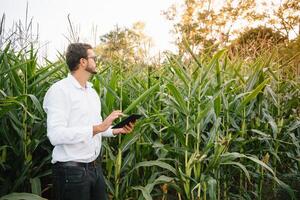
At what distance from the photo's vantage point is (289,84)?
486cm

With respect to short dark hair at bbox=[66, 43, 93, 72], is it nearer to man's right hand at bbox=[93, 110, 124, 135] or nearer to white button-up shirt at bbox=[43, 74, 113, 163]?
white button-up shirt at bbox=[43, 74, 113, 163]

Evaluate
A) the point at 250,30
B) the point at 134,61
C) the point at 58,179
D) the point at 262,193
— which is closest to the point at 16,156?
the point at 58,179

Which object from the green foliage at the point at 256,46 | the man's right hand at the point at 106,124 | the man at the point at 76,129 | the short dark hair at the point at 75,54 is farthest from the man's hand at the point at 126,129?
the green foliage at the point at 256,46

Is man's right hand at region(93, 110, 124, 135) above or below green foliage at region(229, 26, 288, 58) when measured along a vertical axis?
below

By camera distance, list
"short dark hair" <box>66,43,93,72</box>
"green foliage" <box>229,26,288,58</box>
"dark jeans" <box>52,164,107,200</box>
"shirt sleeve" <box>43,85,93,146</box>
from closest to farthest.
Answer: "shirt sleeve" <box>43,85,93,146</box> < "dark jeans" <box>52,164,107,200</box> < "short dark hair" <box>66,43,93,72</box> < "green foliage" <box>229,26,288,58</box>

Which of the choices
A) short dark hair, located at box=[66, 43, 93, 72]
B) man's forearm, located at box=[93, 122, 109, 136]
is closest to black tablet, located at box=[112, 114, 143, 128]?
man's forearm, located at box=[93, 122, 109, 136]

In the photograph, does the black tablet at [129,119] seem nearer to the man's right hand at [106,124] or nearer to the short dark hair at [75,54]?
the man's right hand at [106,124]

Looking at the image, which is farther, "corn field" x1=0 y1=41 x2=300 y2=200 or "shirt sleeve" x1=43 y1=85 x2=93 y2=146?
"corn field" x1=0 y1=41 x2=300 y2=200

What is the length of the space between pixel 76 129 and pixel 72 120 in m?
0.17

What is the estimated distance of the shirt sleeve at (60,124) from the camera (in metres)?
2.65

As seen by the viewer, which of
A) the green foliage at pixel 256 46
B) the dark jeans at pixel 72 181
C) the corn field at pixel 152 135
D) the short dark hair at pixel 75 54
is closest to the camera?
the dark jeans at pixel 72 181

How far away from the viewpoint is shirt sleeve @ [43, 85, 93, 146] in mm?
2654

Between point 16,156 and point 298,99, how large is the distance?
10.0 feet

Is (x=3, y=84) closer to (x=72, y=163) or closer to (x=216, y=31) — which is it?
(x=72, y=163)
